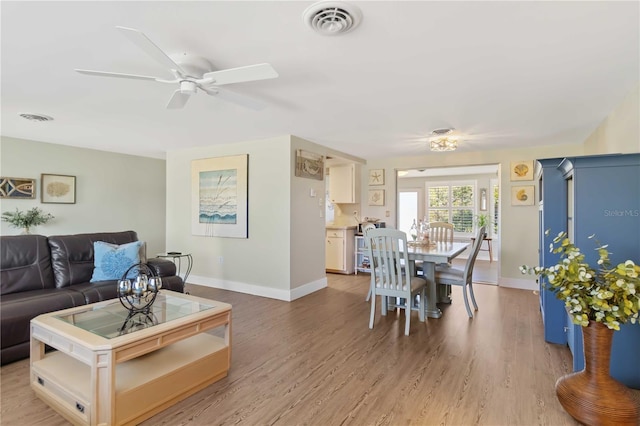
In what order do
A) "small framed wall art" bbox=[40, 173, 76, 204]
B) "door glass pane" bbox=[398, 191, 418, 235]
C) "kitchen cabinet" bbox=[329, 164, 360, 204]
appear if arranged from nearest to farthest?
"small framed wall art" bbox=[40, 173, 76, 204] → "kitchen cabinet" bbox=[329, 164, 360, 204] → "door glass pane" bbox=[398, 191, 418, 235]

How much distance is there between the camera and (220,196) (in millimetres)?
4941

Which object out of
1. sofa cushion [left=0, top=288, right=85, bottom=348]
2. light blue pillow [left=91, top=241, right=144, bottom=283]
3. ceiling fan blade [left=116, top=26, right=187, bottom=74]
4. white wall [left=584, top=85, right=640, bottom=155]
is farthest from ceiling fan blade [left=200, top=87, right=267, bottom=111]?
white wall [left=584, top=85, right=640, bottom=155]

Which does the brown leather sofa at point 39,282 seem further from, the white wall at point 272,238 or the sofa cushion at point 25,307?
the white wall at point 272,238

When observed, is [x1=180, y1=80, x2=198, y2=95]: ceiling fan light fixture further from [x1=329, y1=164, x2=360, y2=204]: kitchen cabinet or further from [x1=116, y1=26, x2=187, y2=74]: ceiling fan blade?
[x1=329, y1=164, x2=360, y2=204]: kitchen cabinet

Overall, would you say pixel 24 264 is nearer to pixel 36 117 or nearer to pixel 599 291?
pixel 36 117

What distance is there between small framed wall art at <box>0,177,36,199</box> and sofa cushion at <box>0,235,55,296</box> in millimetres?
2184

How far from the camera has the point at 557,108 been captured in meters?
3.11

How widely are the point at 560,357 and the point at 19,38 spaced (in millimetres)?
4356

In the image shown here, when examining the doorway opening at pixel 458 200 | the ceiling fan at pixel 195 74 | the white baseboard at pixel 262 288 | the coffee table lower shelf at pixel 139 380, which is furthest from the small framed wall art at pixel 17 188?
the doorway opening at pixel 458 200

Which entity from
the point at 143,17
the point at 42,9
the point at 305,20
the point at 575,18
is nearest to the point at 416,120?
the point at 575,18

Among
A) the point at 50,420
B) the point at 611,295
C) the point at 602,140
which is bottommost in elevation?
the point at 50,420

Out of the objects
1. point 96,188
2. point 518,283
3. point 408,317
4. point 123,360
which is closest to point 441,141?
point 408,317

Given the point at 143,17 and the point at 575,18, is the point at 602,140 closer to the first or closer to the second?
the point at 575,18

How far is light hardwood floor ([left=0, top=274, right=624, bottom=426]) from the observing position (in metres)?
1.91
